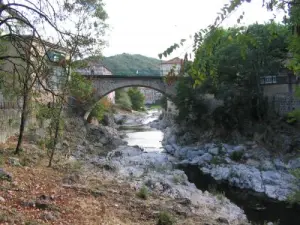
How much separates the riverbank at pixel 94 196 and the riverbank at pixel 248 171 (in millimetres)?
2064

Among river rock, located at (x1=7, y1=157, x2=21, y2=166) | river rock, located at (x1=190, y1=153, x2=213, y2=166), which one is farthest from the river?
river rock, located at (x1=7, y1=157, x2=21, y2=166)

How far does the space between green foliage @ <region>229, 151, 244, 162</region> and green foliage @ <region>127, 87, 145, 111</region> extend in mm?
57546

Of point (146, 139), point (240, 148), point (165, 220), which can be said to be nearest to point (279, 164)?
point (240, 148)

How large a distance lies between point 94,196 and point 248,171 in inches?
419

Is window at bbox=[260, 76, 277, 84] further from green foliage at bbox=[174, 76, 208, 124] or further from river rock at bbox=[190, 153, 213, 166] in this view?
river rock at bbox=[190, 153, 213, 166]

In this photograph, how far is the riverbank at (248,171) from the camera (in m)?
13.7

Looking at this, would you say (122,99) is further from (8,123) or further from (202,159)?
(8,123)

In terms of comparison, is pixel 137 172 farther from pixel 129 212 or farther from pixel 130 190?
pixel 129 212

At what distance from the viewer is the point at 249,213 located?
1259cm

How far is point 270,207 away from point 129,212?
265 inches

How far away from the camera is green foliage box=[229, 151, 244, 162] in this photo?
20.9 meters

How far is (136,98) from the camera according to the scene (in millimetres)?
80438

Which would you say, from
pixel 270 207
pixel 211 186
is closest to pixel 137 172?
pixel 211 186

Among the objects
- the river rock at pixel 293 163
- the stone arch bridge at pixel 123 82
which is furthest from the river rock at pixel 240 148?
the stone arch bridge at pixel 123 82
